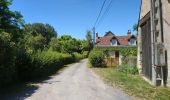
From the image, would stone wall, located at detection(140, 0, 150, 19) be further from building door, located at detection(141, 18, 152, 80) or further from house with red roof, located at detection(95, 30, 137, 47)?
house with red roof, located at detection(95, 30, 137, 47)

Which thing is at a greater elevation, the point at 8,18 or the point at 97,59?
the point at 8,18

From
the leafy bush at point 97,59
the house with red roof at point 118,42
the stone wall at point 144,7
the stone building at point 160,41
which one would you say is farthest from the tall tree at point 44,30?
the stone building at point 160,41

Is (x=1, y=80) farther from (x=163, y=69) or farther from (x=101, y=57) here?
(x=101, y=57)

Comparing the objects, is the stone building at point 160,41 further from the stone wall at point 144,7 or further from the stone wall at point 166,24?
the stone wall at point 144,7

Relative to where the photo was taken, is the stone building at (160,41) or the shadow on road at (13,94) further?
the stone building at (160,41)

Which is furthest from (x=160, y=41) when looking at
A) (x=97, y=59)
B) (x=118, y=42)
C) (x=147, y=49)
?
(x=118, y=42)

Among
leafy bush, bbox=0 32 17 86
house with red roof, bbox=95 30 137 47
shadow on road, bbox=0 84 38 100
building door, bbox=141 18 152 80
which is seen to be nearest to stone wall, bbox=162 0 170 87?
building door, bbox=141 18 152 80

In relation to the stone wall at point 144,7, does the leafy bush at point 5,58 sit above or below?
below

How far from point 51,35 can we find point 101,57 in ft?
236

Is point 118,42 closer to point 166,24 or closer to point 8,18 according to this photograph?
point 8,18

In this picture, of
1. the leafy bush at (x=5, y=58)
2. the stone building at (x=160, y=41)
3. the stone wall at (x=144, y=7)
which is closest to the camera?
the leafy bush at (x=5, y=58)

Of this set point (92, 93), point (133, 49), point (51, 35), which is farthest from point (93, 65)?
point (51, 35)

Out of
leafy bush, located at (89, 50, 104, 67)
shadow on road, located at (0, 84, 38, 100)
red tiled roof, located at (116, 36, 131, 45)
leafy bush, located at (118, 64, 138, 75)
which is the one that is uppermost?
red tiled roof, located at (116, 36, 131, 45)

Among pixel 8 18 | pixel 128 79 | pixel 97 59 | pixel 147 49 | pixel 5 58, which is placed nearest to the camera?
pixel 5 58
